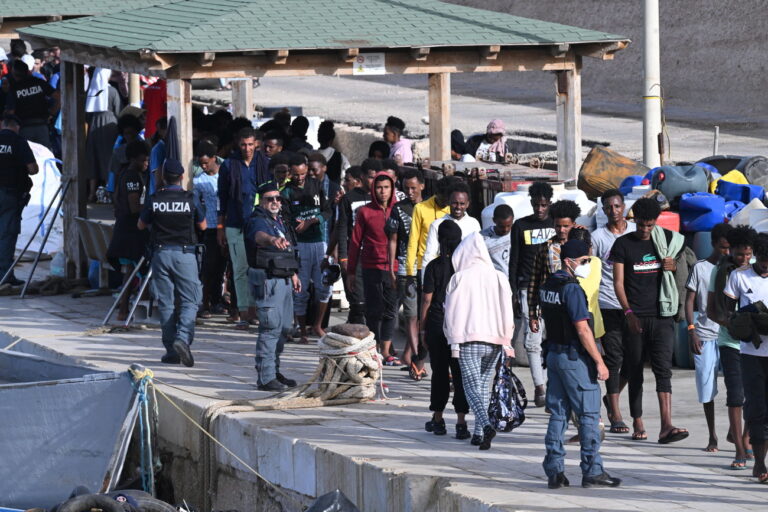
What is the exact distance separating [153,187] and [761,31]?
728 inches

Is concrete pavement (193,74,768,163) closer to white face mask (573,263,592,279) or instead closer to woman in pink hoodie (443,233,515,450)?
white face mask (573,263,592,279)

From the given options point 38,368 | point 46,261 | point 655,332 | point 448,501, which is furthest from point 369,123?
point 448,501

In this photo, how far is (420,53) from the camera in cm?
1427

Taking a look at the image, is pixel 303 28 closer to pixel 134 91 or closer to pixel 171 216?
pixel 171 216

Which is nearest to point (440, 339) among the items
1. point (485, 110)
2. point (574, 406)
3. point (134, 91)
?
point (574, 406)

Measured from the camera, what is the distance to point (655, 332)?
9789 mm

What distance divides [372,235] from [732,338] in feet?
12.5

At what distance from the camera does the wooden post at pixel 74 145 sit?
16.3m

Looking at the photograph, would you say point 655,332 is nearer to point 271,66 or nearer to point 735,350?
point 735,350

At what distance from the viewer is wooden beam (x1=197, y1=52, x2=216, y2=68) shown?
13307 millimetres

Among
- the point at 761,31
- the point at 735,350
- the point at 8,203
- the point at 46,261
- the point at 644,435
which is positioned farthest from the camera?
the point at 761,31

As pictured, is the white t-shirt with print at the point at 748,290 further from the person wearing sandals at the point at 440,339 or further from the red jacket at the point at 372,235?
the red jacket at the point at 372,235

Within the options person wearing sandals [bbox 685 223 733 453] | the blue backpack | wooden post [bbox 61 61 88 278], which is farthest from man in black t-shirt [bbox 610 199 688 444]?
wooden post [bbox 61 61 88 278]

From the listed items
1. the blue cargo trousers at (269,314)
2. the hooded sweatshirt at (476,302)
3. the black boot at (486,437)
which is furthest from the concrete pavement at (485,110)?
the black boot at (486,437)
